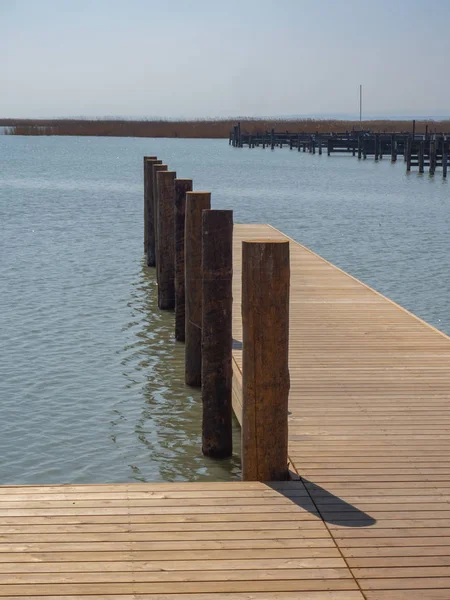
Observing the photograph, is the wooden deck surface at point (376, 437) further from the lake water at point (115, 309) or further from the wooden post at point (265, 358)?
the lake water at point (115, 309)

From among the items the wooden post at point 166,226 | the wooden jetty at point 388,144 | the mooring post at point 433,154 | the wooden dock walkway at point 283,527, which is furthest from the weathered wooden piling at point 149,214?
the mooring post at point 433,154

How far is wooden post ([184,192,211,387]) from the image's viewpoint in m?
9.07

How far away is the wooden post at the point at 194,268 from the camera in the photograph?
907 centimetres

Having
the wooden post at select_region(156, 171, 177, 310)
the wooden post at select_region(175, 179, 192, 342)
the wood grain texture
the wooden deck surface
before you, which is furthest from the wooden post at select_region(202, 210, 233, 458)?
the wooden post at select_region(156, 171, 177, 310)

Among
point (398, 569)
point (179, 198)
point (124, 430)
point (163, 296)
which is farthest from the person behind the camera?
point (163, 296)

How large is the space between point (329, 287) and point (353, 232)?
39.9ft

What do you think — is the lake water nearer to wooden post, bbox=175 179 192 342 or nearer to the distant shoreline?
wooden post, bbox=175 179 192 342

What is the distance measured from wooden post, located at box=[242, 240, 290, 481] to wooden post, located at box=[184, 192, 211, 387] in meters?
3.67

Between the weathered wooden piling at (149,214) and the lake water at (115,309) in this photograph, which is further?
the weathered wooden piling at (149,214)

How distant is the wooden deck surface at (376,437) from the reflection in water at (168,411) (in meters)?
0.65

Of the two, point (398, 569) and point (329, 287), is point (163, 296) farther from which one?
point (398, 569)

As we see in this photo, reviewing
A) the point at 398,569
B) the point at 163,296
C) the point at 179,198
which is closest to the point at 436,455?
the point at 398,569

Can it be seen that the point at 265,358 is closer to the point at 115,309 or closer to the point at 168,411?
the point at 168,411

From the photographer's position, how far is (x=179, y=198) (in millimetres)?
10867
